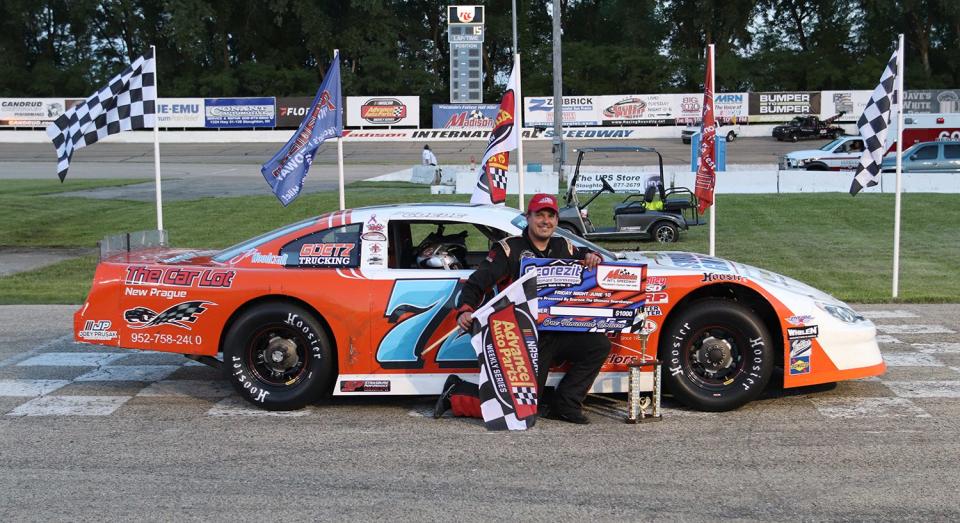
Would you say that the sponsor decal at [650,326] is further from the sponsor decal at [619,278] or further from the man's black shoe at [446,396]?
the man's black shoe at [446,396]

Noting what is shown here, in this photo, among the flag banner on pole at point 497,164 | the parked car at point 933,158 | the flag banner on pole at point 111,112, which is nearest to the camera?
the flag banner on pole at point 497,164

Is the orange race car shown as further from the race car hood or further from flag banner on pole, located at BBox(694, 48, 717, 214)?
flag banner on pole, located at BBox(694, 48, 717, 214)

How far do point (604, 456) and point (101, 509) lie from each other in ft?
8.91

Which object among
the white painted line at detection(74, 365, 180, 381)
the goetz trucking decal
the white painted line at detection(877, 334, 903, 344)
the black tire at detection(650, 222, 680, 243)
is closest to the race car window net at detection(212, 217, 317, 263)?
the white painted line at detection(74, 365, 180, 381)

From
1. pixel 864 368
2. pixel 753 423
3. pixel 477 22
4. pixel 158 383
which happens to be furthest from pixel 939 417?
pixel 477 22

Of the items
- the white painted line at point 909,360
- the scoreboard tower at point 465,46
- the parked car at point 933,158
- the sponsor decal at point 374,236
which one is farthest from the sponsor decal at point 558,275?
the scoreboard tower at point 465,46

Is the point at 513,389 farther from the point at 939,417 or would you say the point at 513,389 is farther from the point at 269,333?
the point at 939,417

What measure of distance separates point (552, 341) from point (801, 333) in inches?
65.1

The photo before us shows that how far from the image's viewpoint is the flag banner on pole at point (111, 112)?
11594 mm

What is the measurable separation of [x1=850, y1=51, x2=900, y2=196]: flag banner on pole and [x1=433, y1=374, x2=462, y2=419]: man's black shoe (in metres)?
6.63

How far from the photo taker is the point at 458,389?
6566 mm

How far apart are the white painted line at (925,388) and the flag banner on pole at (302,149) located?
242 inches

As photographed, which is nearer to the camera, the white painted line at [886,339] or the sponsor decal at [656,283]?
the sponsor decal at [656,283]

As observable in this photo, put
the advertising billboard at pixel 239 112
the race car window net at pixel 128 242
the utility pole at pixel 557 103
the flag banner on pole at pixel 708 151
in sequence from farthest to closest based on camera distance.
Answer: the advertising billboard at pixel 239 112 → the utility pole at pixel 557 103 → the flag banner on pole at pixel 708 151 → the race car window net at pixel 128 242
